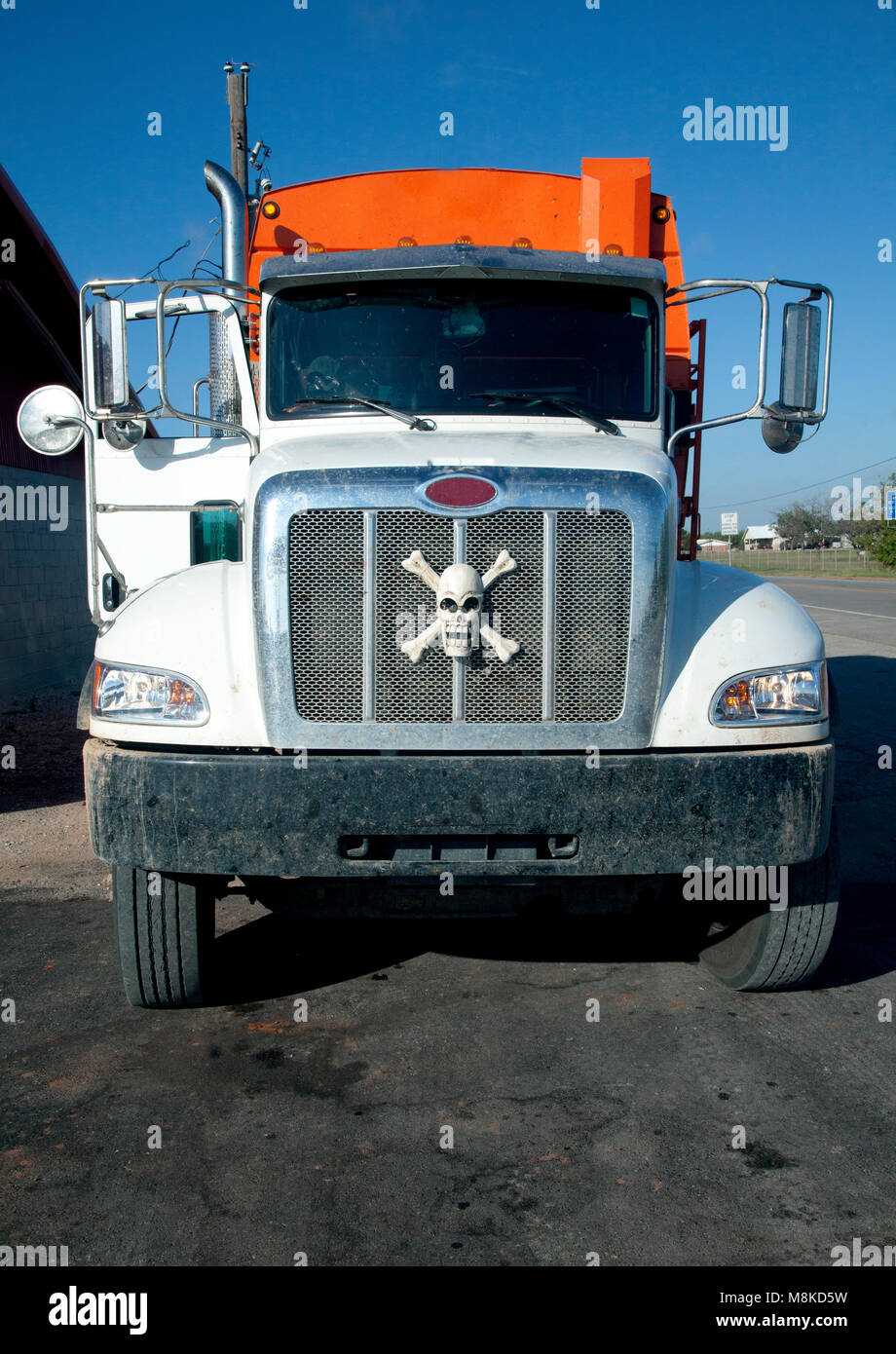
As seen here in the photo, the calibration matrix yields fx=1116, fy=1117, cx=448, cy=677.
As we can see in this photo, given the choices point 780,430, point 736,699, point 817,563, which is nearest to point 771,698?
point 736,699

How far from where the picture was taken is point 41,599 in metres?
12.6

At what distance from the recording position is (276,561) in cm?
350

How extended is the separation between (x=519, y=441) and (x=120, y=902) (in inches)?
83.2

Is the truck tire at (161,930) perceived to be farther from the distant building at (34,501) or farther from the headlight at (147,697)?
the distant building at (34,501)

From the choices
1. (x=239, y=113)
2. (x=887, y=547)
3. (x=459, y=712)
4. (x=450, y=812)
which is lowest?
(x=887, y=547)

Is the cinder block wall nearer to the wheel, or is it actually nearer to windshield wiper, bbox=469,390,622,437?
windshield wiper, bbox=469,390,622,437

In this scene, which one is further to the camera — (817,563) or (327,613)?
(817,563)

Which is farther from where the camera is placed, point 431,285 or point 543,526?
point 431,285

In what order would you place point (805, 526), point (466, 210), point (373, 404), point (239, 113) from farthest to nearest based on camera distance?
point (805, 526) → point (239, 113) → point (466, 210) → point (373, 404)

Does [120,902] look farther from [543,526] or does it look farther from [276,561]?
[543,526]

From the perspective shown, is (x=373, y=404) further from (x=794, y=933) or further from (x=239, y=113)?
(x=239, y=113)

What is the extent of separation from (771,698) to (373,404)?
190 cm
